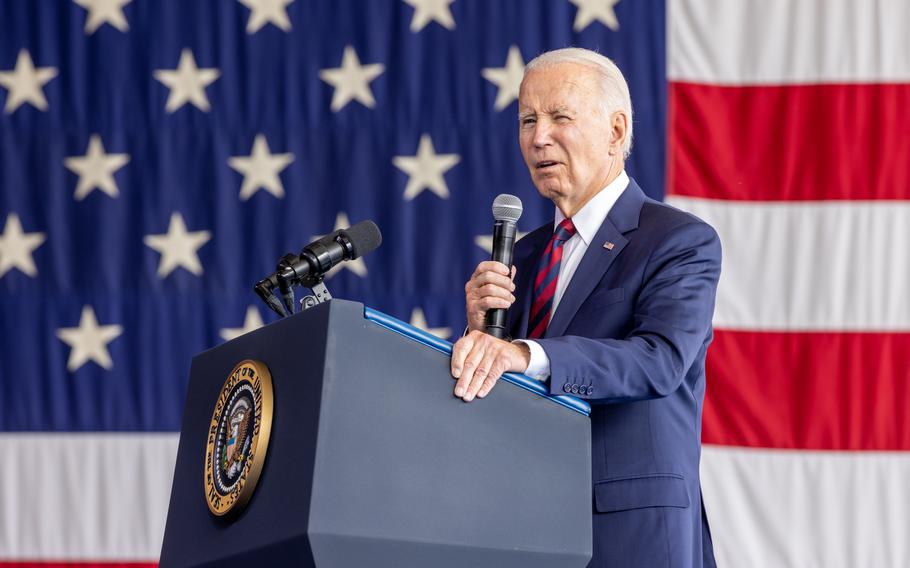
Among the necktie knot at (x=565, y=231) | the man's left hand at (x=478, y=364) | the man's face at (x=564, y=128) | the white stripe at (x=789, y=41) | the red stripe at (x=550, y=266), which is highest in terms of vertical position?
the white stripe at (x=789, y=41)

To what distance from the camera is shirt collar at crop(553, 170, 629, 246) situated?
74.5 inches

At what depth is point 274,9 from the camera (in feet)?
12.0

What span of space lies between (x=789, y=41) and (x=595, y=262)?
6.56ft

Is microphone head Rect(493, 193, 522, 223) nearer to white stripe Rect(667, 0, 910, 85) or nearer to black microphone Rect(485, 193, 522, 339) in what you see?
black microphone Rect(485, 193, 522, 339)

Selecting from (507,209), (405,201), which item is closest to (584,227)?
(507,209)

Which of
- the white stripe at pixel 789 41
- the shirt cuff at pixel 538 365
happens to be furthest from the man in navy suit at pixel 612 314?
the white stripe at pixel 789 41

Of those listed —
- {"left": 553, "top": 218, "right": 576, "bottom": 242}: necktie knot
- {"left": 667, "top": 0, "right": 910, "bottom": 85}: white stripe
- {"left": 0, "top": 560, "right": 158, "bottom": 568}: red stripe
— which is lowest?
{"left": 0, "top": 560, "right": 158, "bottom": 568}: red stripe

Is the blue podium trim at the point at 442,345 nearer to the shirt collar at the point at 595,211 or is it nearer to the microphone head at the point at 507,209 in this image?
the microphone head at the point at 507,209

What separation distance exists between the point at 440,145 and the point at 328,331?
242 centimetres

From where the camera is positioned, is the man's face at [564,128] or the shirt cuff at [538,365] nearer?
the shirt cuff at [538,365]

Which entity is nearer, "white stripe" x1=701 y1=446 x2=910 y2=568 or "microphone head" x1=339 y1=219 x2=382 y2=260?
"microphone head" x1=339 y1=219 x2=382 y2=260

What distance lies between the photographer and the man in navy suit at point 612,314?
4.84 ft

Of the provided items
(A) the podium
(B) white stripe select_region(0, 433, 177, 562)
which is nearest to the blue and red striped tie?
(A) the podium

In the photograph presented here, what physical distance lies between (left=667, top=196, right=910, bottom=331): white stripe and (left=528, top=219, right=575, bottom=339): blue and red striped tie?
1.51 metres
